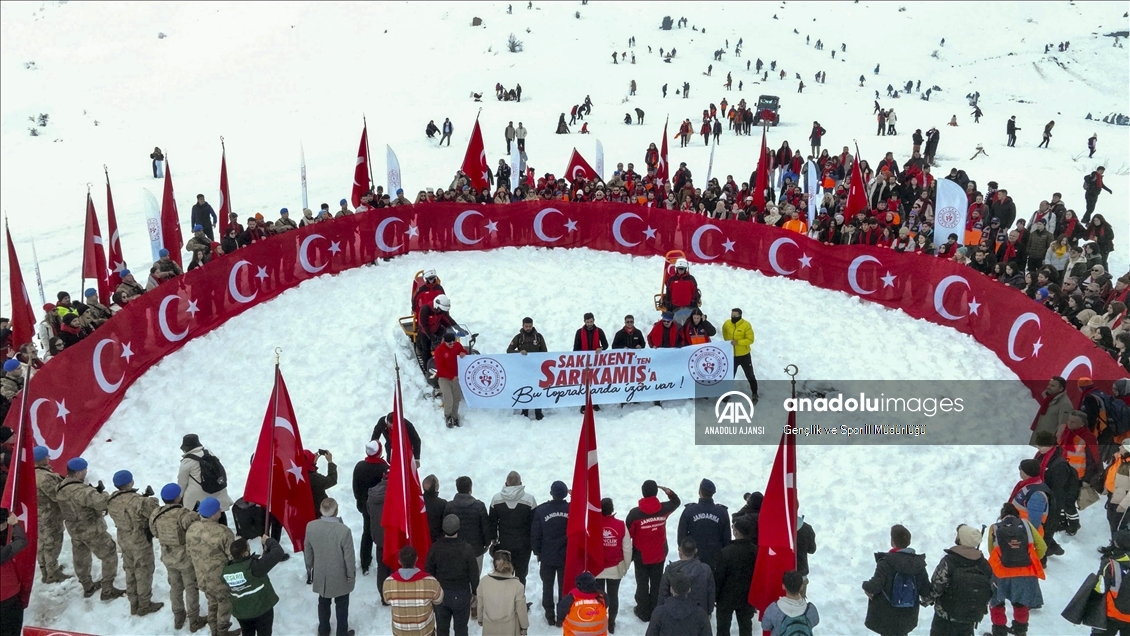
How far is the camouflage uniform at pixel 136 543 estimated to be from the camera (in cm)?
798

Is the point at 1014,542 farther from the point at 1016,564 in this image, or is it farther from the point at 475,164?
the point at 475,164

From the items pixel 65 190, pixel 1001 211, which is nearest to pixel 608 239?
pixel 1001 211

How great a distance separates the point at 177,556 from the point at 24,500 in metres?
1.52

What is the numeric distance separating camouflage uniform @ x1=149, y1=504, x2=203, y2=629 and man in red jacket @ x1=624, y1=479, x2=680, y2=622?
3925mm

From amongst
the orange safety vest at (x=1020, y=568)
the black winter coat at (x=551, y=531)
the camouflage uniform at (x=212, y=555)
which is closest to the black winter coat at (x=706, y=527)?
the black winter coat at (x=551, y=531)

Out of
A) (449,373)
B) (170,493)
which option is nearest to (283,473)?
(170,493)

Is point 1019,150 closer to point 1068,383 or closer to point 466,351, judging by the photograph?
point 1068,383

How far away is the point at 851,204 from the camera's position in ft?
57.4

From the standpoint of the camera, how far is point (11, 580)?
24.8 ft

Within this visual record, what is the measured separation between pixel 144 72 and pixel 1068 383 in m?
45.2

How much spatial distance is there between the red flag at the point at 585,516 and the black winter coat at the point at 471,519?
0.81 meters

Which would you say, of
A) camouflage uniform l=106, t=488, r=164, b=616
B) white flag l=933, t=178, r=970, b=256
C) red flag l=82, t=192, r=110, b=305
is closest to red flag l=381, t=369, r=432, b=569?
camouflage uniform l=106, t=488, r=164, b=616

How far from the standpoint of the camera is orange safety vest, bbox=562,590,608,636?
21.4 feet

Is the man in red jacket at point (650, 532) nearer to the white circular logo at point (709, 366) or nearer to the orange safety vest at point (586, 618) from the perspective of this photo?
the orange safety vest at point (586, 618)
